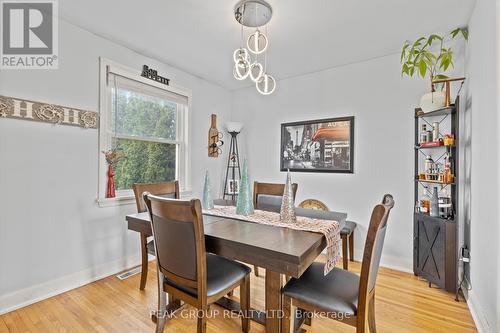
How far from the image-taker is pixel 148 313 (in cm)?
194

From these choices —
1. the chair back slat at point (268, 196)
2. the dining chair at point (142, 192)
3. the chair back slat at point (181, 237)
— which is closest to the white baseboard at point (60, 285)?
the dining chair at point (142, 192)

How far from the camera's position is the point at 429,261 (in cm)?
238

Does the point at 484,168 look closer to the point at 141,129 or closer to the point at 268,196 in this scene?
the point at 268,196

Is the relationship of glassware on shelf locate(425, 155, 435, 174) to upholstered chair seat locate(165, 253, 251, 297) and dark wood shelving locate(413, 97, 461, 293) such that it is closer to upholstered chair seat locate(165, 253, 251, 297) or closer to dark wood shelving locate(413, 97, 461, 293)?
dark wood shelving locate(413, 97, 461, 293)

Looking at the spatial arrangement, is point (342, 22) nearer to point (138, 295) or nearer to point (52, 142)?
point (52, 142)

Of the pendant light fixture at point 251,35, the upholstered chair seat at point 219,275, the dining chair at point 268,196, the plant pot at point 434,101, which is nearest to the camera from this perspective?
the upholstered chair seat at point 219,275

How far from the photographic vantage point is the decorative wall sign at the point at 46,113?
6.44 feet

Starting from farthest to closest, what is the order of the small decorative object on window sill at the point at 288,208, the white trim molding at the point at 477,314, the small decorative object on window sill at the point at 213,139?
the small decorative object on window sill at the point at 213,139 → the small decorative object on window sill at the point at 288,208 → the white trim molding at the point at 477,314

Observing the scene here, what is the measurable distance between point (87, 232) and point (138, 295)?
82 centimetres

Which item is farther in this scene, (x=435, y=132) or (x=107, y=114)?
(x=107, y=114)

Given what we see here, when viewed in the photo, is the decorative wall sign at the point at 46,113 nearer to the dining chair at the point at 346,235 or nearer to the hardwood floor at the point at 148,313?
the hardwood floor at the point at 148,313

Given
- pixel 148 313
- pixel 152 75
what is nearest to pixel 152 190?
pixel 148 313

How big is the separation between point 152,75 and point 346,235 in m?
2.80

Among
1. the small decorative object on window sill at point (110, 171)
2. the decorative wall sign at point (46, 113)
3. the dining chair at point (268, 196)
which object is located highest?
the decorative wall sign at point (46, 113)
